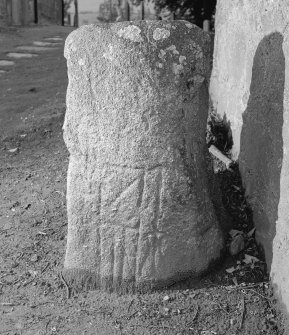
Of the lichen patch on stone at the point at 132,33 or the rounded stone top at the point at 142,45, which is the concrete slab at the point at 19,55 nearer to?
the rounded stone top at the point at 142,45

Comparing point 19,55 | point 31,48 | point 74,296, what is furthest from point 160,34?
point 31,48

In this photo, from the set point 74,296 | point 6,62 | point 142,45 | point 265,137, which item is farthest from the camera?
point 6,62

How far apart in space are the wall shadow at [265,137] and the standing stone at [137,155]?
29 centimetres

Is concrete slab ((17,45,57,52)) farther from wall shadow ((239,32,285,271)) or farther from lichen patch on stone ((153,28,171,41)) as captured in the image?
lichen patch on stone ((153,28,171,41))

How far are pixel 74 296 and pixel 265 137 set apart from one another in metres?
1.18

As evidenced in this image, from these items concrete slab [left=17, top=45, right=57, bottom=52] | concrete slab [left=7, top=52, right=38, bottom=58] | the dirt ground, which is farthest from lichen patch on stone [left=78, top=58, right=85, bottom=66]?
concrete slab [left=17, top=45, right=57, bottom=52]

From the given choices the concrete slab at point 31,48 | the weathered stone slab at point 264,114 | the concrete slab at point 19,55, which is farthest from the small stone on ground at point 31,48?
the weathered stone slab at point 264,114

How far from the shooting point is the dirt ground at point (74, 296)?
7.73 feet

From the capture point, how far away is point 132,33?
2230 millimetres

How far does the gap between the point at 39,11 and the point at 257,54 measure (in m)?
11.4

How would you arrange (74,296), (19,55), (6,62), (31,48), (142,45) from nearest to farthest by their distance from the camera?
1. (142,45)
2. (74,296)
3. (6,62)
4. (19,55)
5. (31,48)

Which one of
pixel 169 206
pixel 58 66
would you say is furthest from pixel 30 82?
pixel 169 206

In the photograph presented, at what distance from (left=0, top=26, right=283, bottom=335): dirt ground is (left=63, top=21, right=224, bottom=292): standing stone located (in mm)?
112

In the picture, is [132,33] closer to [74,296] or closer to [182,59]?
[182,59]
